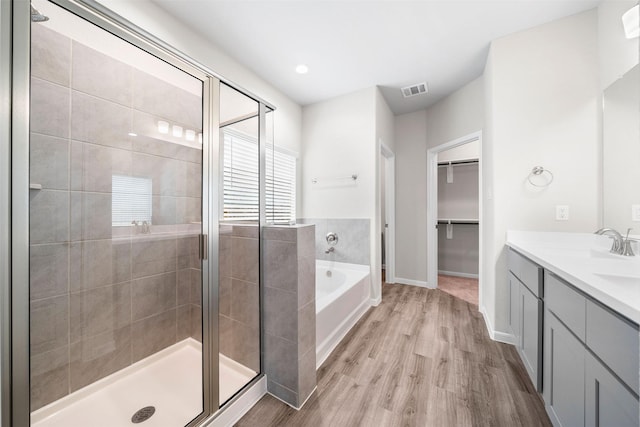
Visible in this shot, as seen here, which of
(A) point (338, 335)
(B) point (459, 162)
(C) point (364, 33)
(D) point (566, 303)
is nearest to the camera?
(D) point (566, 303)

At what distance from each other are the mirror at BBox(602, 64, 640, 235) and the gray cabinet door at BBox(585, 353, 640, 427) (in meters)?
1.28

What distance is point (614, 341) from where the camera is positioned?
746 millimetres

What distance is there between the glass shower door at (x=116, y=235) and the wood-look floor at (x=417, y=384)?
2.30 feet

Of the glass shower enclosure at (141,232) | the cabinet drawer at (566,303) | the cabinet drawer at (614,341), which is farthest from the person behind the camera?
the glass shower enclosure at (141,232)

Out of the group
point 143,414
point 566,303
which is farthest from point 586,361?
point 143,414

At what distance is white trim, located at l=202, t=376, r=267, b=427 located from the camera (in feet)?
4.09

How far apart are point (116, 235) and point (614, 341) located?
A: 2.38 metres

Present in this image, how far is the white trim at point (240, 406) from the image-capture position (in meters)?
1.25

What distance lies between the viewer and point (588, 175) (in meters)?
1.85

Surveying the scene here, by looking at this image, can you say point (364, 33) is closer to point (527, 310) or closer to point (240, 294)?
point (240, 294)

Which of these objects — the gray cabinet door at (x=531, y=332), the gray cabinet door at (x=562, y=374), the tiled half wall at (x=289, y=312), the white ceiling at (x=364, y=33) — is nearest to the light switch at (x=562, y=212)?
the gray cabinet door at (x=531, y=332)

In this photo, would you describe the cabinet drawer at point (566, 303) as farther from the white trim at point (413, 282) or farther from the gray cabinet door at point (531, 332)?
the white trim at point (413, 282)

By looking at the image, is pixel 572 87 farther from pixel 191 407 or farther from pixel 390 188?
pixel 191 407

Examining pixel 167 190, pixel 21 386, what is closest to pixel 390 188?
pixel 167 190
